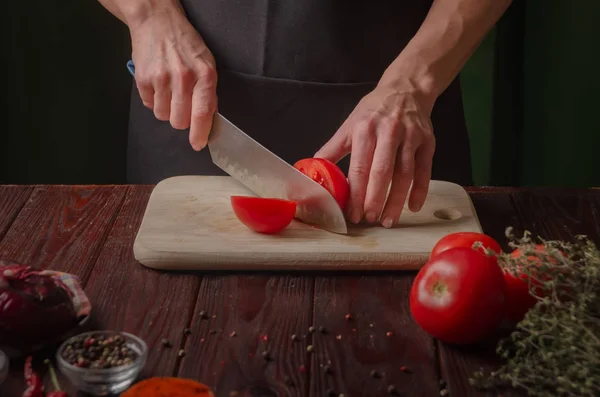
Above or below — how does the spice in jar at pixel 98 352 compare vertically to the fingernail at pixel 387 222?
above

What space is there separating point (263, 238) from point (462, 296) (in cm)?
51

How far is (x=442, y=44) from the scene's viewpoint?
2041mm

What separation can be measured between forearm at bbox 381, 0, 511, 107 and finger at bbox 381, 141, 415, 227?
19 cm

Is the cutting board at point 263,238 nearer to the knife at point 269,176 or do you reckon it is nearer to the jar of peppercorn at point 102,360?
the knife at point 269,176

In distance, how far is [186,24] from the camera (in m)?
2.09

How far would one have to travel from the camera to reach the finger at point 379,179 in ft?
5.78

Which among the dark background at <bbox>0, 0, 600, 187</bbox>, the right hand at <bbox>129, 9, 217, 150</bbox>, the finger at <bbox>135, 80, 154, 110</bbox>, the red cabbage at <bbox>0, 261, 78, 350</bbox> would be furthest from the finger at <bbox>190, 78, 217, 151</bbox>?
the dark background at <bbox>0, 0, 600, 187</bbox>

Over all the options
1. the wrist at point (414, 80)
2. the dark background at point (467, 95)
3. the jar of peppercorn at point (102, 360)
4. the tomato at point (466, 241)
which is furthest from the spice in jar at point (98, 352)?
the dark background at point (467, 95)

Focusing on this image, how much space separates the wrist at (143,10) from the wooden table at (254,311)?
0.45 metres

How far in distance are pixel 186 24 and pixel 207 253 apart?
27.8 inches

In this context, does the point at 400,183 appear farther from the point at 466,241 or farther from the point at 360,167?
the point at 466,241

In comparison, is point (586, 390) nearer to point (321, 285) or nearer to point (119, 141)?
point (321, 285)

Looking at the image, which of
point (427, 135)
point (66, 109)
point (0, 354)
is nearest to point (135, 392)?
point (0, 354)

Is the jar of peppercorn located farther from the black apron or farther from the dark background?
the dark background
